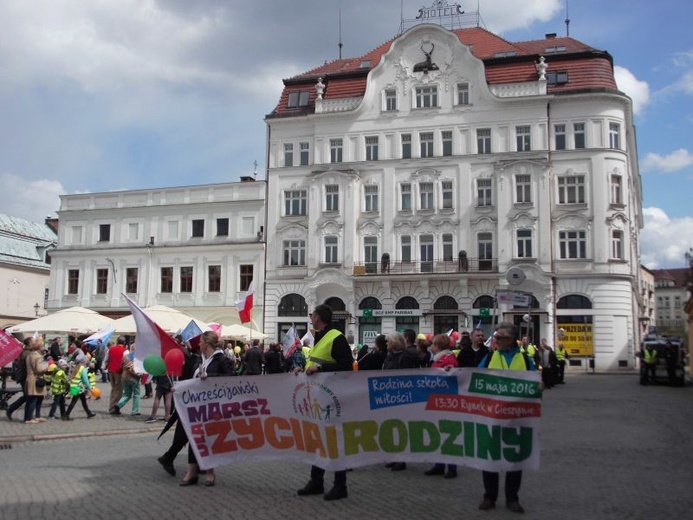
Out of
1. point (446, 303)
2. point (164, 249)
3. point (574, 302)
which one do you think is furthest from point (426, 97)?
point (164, 249)

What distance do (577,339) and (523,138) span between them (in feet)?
41.0

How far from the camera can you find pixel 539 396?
780 cm

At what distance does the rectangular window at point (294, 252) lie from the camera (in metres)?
47.3

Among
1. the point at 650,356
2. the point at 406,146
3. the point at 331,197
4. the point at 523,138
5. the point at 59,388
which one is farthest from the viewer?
the point at 331,197

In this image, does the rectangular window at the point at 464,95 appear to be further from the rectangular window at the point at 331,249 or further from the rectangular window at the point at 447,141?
the rectangular window at the point at 331,249

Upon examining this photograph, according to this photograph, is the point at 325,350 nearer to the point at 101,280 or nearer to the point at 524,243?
the point at 524,243

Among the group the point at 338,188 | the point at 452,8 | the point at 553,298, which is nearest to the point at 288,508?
the point at 553,298

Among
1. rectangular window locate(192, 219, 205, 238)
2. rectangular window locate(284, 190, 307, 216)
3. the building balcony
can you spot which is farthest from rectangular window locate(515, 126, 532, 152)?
rectangular window locate(192, 219, 205, 238)

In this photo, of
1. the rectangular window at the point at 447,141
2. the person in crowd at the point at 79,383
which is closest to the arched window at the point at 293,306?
the rectangular window at the point at 447,141

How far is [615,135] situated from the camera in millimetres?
43500

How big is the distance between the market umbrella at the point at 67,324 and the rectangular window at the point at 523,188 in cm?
2606

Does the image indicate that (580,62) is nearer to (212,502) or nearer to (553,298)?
(553,298)

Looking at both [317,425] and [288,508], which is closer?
[288,508]

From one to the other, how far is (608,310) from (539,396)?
1429 inches
